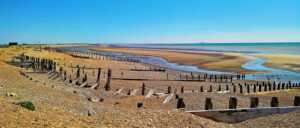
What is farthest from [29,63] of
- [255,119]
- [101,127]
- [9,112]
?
[255,119]

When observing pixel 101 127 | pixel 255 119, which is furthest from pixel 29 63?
pixel 255 119

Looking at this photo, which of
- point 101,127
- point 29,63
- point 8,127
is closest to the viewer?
point 8,127

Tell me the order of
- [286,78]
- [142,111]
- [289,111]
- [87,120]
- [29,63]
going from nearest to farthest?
1. [87,120]
2. [142,111]
3. [289,111]
4. [29,63]
5. [286,78]

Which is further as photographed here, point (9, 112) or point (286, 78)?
point (286, 78)

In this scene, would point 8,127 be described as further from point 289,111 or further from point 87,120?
point 289,111

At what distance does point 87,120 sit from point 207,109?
14.3 ft

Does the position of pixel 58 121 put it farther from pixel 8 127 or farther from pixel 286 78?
pixel 286 78

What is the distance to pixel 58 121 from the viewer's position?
6133 mm

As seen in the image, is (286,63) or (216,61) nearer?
(286,63)

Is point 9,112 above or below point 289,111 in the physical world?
above

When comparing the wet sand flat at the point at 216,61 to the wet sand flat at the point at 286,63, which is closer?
the wet sand flat at the point at 286,63

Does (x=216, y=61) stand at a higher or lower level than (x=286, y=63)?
lower

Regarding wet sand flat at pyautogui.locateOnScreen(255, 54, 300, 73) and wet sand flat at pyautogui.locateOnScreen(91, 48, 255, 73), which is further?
wet sand flat at pyautogui.locateOnScreen(91, 48, 255, 73)

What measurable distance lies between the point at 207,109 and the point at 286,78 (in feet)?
75.8
